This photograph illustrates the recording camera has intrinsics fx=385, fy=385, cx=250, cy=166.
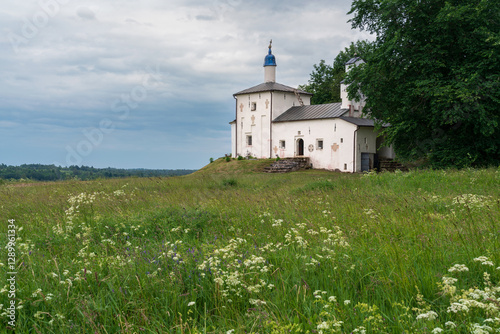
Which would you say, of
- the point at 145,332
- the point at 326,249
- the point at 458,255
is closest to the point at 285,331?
the point at 145,332

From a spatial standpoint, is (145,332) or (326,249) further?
(326,249)

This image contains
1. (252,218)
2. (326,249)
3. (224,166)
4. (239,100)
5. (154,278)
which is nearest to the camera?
(154,278)

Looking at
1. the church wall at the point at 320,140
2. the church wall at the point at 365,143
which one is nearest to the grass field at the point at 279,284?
the church wall at the point at 365,143

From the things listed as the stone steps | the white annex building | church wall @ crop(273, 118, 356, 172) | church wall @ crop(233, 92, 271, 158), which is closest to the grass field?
the white annex building

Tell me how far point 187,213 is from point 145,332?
14.9ft

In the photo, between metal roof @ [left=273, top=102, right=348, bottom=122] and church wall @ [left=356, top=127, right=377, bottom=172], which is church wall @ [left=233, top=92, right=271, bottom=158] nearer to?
metal roof @ [left=273, top=102, right=348, bottom=122]

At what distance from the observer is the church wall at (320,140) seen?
4178 centimetres

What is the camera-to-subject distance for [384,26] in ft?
86.9

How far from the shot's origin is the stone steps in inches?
1628

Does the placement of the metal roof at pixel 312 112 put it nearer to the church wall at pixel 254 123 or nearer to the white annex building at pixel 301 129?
the white annex building at pixel 301 129

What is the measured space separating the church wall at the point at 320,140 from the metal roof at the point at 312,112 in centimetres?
50

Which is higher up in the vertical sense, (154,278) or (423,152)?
(423,152)

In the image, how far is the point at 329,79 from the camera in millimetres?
59000

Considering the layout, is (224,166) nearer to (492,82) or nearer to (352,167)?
(352,167)
